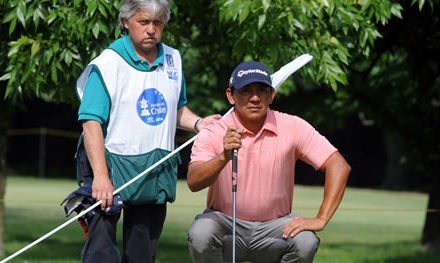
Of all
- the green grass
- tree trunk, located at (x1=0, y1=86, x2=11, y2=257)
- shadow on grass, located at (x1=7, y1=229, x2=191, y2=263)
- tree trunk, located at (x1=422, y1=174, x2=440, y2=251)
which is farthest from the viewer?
tree trunk, located at (x1=422, y1=174, x2=440, y2=251)

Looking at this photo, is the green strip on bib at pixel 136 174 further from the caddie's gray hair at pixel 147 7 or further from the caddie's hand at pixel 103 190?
the caddie's gray hair at pixel 147 7

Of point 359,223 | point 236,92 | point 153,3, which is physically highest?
point 153,3

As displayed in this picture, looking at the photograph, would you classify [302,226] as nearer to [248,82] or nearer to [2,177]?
[248,82]

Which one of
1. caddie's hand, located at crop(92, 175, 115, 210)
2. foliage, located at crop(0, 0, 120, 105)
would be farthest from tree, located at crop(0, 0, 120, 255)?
caddie's hand, located at crop(92, 175, 115, 210)

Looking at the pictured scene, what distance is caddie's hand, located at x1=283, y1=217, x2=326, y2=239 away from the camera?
669 cm

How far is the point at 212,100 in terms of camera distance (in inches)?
1109

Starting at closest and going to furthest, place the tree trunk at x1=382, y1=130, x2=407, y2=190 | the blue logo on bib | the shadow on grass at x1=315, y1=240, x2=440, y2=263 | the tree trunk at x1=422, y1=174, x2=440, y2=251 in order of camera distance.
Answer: the blue logo on bib → the shadow on grass at x1=315, y1=240, x2=440, y2=263 → the tree trunk at x1=422, y1=174, x2=440, y2=251 → the tree trunk at x1=382, y1=130, x2=407, y2=190

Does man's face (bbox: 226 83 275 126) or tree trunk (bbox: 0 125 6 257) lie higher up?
man's face (bbox: 226 83 275 126)

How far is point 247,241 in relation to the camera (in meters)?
6.85

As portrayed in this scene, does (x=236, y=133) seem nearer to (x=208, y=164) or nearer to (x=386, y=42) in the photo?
(x=208, y=164)

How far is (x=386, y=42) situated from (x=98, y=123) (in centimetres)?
600

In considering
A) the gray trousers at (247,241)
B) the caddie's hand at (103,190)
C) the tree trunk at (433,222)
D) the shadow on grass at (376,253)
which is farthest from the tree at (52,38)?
the tree trunk at (433,222)

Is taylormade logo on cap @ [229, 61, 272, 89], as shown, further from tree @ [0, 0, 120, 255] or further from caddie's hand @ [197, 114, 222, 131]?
tree @ [0, 0, 120, 255]

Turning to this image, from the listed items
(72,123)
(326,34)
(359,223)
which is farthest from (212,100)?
(326,34)
